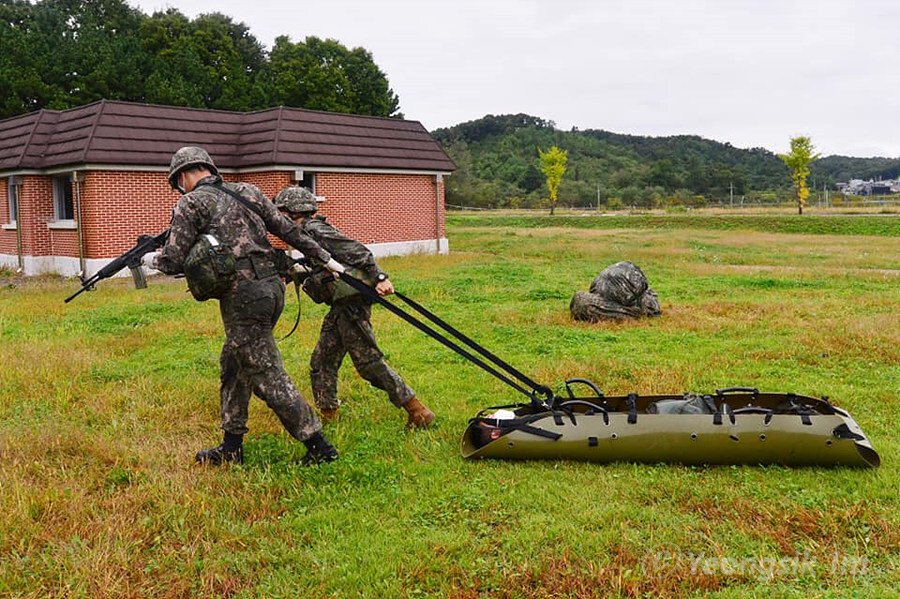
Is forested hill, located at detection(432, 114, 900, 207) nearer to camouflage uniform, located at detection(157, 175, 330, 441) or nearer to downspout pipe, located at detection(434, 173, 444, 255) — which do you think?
downspout pipe, located at detection(434, 173, 444, 255)

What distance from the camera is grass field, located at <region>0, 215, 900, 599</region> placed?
3.57 meters

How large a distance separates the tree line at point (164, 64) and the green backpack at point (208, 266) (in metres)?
33.4

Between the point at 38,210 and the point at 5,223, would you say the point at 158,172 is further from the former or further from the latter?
the point at 5,223

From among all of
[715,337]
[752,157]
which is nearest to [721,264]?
[715,337]

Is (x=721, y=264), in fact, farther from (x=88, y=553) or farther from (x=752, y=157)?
(x=752, y=157)

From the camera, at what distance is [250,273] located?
492 centimetres

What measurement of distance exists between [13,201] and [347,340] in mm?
18862

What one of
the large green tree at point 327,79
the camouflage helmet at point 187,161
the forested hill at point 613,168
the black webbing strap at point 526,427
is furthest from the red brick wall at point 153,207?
the forested hill at point 613,168

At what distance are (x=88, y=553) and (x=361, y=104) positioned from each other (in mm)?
43034

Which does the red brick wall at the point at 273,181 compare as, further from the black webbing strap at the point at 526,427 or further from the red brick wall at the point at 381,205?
the black webbing strap at the point at 526,427

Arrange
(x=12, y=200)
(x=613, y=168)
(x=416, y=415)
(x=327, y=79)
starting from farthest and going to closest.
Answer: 1. (x=613, y=168)
2. (x=327, y=79)
3. (x=12, y=200)
4. (x=416, y=415)

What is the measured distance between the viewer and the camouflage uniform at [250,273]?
480cm

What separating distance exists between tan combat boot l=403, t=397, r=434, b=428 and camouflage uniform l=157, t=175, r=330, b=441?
0.98 metres

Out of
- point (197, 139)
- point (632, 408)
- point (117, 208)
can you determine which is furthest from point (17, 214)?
point (632, 408)
